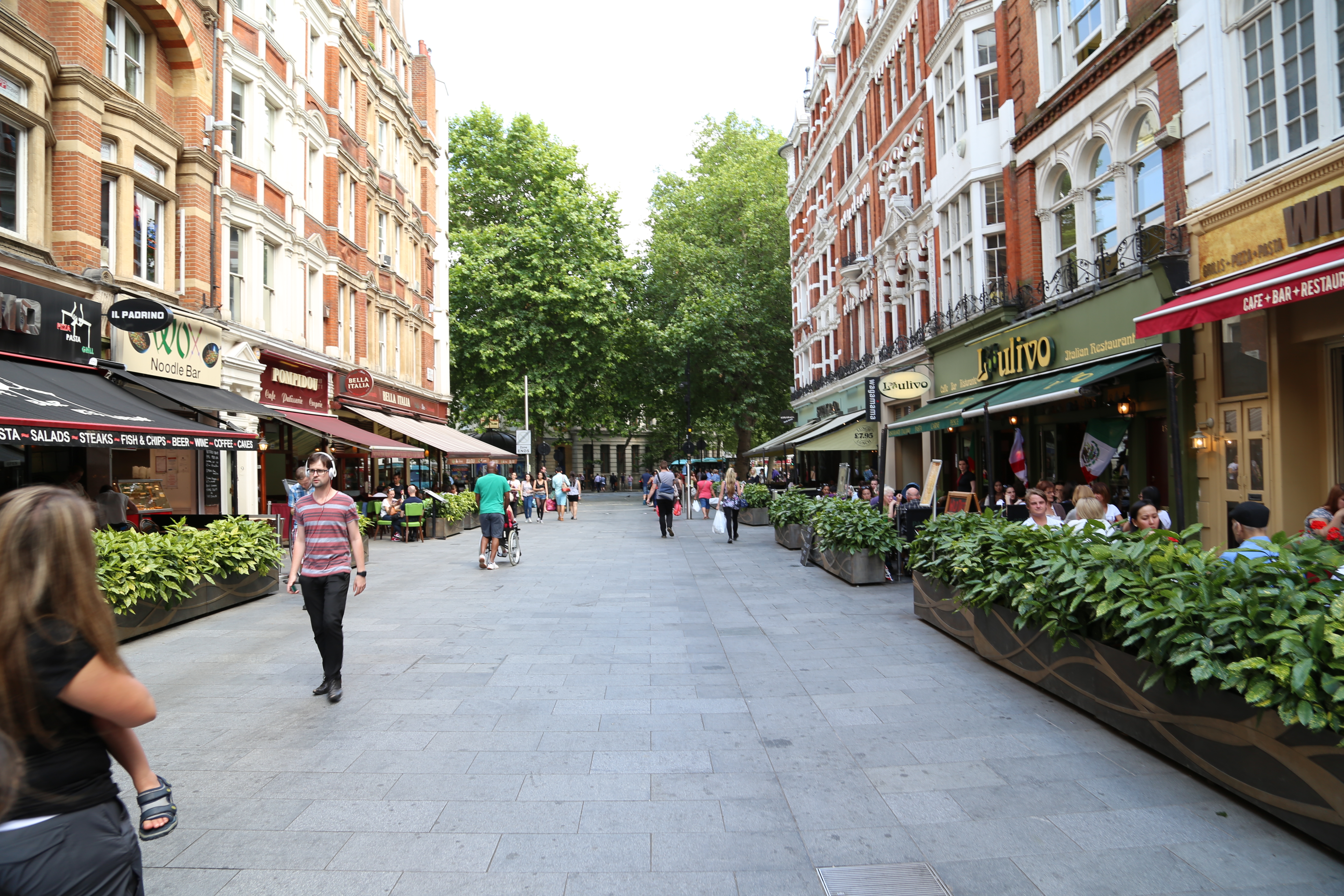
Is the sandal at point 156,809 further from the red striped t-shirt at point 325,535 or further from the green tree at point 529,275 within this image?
the green tree at point 529,275

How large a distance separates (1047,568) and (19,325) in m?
12.4

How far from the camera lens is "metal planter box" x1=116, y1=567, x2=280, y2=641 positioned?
326 inches

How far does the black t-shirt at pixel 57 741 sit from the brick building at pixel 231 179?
11616mm

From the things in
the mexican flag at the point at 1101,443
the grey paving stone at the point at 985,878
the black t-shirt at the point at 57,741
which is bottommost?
the grey paving stone at the point at 985,878

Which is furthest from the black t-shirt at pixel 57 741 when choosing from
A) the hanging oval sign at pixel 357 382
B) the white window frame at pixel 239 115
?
the hanging oval sign at pixel 357 382

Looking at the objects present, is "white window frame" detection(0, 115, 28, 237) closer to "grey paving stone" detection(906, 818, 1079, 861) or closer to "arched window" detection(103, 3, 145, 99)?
"arched window" detection(103, 3, 145, 99)

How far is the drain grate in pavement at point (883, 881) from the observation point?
331cm

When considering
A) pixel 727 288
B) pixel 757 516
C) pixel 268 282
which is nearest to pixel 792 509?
pixel 757 516

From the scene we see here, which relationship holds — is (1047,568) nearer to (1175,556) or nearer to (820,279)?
(1175,556)

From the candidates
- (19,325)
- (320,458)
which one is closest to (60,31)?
(19,325)

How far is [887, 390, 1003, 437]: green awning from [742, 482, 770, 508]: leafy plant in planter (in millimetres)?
7217

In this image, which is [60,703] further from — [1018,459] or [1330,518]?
[1018,459]

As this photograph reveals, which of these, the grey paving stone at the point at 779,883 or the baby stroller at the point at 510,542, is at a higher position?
the baby stroller at the point at 510,542

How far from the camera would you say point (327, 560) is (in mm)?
6332
